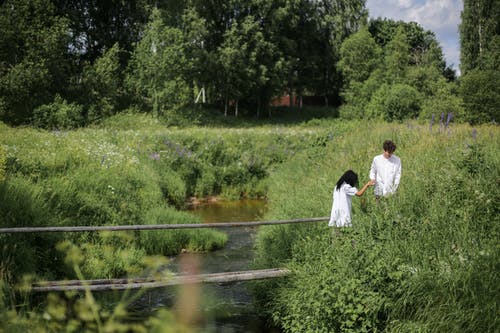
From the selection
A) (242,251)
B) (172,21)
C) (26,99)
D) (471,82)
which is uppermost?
(172,21)

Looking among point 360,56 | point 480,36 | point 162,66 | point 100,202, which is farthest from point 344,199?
point 480,36

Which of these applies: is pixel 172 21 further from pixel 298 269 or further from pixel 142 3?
pixel 298 269

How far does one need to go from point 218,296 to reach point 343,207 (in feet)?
10.1

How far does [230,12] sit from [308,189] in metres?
39.6

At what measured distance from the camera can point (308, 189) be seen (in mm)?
10727

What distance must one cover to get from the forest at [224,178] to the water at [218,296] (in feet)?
0.67

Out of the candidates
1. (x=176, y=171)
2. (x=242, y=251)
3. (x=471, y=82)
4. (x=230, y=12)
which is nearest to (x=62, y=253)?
(x=242, y=251)

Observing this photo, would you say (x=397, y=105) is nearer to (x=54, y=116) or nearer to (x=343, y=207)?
(x=54, y=116)

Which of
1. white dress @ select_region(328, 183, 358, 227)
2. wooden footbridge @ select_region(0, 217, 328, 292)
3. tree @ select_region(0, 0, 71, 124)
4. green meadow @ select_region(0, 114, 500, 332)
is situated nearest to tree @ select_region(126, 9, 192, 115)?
tree @ select_region(0, 0, 71, 124)

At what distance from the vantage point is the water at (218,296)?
772cm

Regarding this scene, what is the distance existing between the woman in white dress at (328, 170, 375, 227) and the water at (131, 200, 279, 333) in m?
1.98

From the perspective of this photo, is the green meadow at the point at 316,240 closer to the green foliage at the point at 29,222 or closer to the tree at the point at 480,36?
the green foliage at the point at 29,222

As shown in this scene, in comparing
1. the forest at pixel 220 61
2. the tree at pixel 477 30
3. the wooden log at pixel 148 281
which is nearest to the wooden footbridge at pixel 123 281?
the wooden log at pixel 148 281

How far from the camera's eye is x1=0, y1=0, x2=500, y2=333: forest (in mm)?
5965
